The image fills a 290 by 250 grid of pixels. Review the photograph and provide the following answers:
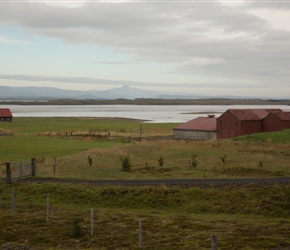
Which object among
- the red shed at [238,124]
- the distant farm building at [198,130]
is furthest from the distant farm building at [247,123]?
the distant farm building at [198,130]

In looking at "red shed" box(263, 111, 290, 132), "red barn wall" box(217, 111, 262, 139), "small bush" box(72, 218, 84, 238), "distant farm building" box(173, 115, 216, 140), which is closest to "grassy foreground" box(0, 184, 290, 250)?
"small bush" box(72, 218, 84, 238)

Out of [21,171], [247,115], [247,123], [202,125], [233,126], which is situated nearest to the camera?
[21,171]

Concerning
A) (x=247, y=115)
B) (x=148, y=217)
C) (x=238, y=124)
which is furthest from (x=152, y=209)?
(x=247, y=115)

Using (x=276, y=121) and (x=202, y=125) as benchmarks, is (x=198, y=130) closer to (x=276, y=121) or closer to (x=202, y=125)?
(x=202, y=125)

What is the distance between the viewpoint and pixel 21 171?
34.5 m

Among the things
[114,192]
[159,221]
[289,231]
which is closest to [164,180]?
[114,192]

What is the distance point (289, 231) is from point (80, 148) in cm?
4208

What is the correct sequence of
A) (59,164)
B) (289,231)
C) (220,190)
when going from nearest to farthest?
(289,231) < (220,190) < (59,164)

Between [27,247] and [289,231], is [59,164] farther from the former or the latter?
[289,231]

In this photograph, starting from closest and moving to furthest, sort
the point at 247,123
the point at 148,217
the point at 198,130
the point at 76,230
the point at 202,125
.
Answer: the point at 76,230 → the point at 148,217 → the point at 247,123 → the point at 198,130 → the point at 202,125

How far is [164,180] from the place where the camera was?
3306 centimetres

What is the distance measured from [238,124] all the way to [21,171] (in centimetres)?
4831

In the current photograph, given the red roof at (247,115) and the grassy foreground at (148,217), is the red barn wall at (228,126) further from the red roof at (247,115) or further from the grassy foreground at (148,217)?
the grassy foreground at (148,217)

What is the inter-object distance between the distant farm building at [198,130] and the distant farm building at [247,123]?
7.58 feet
